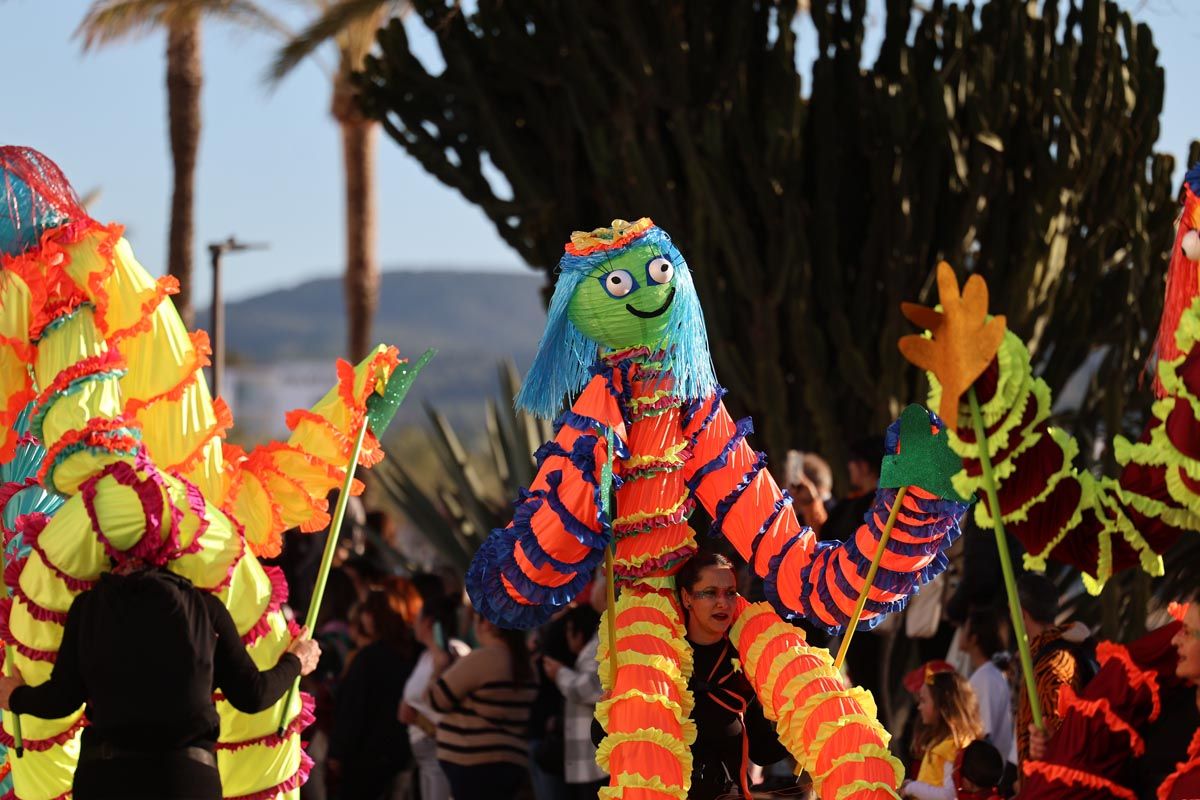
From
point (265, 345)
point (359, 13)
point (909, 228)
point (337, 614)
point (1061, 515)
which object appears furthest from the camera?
point (265, 345)

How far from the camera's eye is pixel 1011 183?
10.9 meters

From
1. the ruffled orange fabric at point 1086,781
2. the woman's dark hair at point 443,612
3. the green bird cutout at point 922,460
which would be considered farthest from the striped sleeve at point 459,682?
the ruffled orange fabric at point 1086,781

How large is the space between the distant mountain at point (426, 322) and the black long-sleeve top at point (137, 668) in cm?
9555

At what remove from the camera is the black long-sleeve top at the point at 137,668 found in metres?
4.19

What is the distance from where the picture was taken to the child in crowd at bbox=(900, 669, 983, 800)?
5.78m

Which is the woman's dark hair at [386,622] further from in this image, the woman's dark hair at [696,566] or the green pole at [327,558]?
the woman's dark hair at [696,566]

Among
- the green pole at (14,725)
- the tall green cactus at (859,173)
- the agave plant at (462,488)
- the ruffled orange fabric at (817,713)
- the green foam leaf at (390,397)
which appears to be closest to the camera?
the green pole at (14,725)

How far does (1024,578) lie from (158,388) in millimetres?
2786

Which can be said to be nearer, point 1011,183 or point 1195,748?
point 1195,748

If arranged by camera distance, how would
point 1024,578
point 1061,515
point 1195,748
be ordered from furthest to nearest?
point 1024,578
point 1061,515
point 1195,748

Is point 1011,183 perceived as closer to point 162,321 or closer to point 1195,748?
point 162,321

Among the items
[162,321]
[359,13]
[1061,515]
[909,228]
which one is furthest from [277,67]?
[1061,515]

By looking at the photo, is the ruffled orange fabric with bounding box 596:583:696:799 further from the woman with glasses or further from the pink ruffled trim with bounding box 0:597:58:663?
the pink ruffled trim with bounding box 0:597:58:663

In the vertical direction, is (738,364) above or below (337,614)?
above
